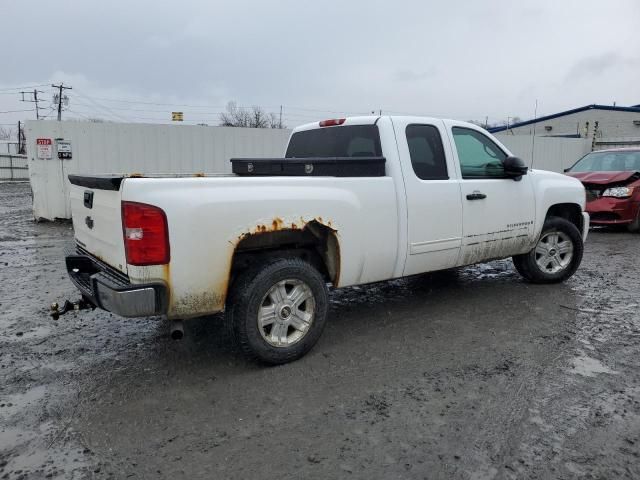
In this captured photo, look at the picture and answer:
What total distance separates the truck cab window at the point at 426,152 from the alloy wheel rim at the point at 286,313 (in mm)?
1581

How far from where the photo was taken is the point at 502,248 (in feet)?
17.5

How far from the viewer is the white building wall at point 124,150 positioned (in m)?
10.6

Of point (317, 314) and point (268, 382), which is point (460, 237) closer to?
point (317, 314)

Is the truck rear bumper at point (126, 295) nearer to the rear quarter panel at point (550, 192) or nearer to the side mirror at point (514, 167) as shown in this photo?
the side mirror at point (514, 167)

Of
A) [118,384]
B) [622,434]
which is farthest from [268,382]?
[622,434]

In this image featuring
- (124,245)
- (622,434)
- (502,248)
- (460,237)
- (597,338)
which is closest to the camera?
(622,434)

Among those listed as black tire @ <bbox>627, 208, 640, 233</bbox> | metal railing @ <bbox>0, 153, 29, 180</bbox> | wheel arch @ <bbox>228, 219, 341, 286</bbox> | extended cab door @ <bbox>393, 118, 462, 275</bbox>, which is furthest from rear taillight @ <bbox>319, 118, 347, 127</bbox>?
metal railing @ <bbox>0, 153, 29, 180</bbox>

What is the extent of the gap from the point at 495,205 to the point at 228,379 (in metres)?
3.16

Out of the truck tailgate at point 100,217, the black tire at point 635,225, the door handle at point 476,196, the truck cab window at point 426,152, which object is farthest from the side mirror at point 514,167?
the black tire at point 635,225

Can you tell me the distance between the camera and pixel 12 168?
29453mm

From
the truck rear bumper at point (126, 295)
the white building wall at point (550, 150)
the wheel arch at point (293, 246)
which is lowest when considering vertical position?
the truck rear bumper at point (126, 295)

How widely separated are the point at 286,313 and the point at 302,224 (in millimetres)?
678

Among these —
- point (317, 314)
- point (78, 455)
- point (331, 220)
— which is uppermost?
point (331, 220)

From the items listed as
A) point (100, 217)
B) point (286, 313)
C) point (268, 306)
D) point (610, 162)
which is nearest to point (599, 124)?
point (610, 162)
